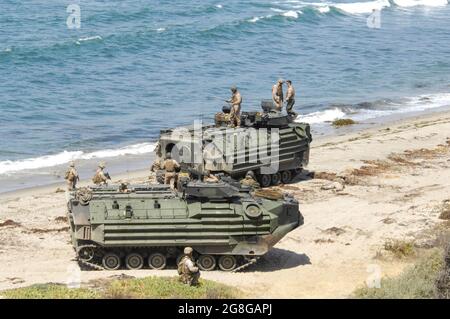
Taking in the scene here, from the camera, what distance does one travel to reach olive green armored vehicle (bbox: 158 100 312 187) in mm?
28438

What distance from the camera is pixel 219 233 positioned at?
2203cm

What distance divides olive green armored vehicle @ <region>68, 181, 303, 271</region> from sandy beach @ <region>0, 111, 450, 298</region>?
1.40 ft

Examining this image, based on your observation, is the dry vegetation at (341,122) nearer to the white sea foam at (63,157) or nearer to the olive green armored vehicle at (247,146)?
the white sea foam at (63,157)

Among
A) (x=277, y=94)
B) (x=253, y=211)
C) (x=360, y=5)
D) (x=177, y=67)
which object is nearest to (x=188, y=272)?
(x=253, y=211)

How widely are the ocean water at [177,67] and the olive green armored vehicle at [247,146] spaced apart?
22.0 ft

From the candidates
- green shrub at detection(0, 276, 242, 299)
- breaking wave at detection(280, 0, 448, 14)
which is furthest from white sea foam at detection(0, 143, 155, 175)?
breaking wave at detection(280, 0, 448, 14)

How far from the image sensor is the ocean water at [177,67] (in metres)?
40.9

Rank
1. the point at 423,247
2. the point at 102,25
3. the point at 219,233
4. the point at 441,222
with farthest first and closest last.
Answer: the point at 102,25, the point at 441,222, the point at 423,247, the point at 219,233

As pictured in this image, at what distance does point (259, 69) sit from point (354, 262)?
32.7 m

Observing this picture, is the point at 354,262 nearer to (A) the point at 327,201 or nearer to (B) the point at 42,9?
(A) the point at 327,201

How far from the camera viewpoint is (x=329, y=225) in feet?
85.3

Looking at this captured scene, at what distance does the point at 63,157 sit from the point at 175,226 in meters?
15.6
